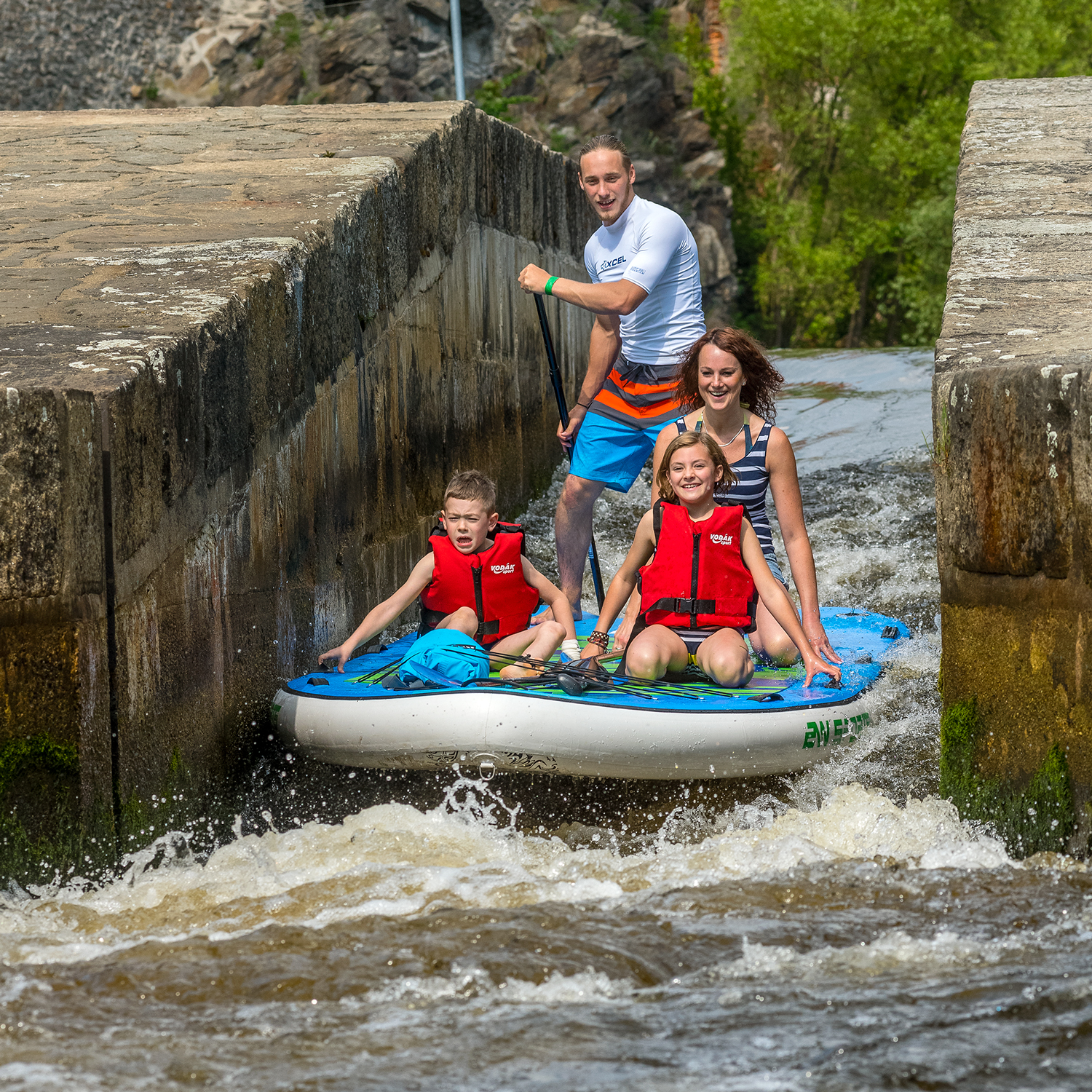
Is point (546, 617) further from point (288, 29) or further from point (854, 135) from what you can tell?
point (854, 135)

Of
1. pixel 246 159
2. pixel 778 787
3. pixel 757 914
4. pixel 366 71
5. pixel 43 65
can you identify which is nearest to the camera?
pixel 757 914

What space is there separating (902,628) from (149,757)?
9.32 ft

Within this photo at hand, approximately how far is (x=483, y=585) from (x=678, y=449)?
2.60ft

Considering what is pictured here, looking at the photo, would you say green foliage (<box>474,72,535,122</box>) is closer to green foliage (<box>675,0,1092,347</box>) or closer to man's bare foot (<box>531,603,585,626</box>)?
green foliage (<box>675,0,1092,347</box>)

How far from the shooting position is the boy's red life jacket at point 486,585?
4461mm

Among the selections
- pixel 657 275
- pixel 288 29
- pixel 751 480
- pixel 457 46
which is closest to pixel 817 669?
pixel 751 480

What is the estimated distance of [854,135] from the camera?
96.1 ft

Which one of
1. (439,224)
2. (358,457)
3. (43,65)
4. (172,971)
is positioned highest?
(43,65)

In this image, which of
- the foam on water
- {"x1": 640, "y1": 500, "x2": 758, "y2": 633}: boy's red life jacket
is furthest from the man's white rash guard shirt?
the foam on water

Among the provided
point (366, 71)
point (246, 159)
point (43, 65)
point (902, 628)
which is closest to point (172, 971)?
point (902, 628)

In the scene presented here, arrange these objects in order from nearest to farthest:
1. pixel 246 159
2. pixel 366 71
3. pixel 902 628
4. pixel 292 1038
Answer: pixel 292 1038 → pixel 902 628 → pixel 246 159 → pixel 366 71

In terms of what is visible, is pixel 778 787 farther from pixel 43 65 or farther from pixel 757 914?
pixel 43 65

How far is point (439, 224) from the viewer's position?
6125 mm

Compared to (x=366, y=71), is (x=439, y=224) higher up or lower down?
lower down
